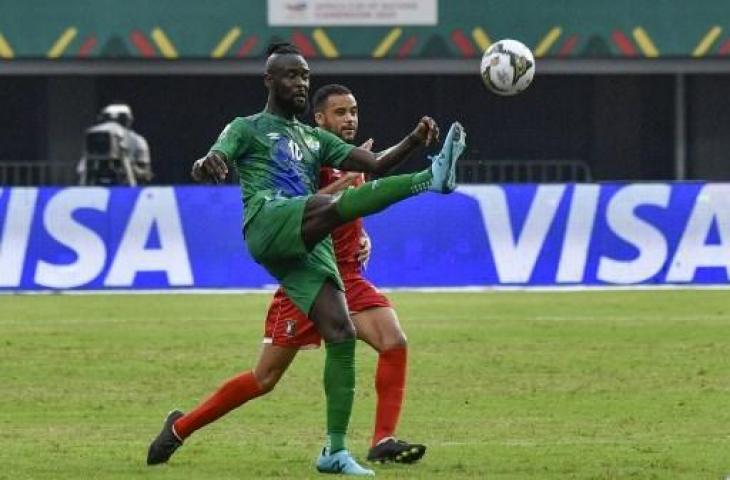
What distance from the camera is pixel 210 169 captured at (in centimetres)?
951

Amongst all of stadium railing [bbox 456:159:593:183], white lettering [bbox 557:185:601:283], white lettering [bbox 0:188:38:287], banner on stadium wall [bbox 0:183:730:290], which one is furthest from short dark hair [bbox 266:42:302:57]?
stadium railing [bbox 456:159:593:183]

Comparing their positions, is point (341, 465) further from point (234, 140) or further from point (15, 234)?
point (15, 234)

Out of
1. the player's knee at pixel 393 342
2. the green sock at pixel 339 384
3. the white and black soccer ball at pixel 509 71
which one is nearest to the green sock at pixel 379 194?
the green sock at pixel 339 384

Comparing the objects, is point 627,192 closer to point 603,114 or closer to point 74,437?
point 603,114

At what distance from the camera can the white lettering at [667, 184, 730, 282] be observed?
2366 centimetres

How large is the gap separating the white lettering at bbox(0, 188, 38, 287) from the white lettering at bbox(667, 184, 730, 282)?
762 cm

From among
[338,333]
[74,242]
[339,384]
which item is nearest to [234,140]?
[338,333]

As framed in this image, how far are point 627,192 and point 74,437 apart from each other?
13143mm

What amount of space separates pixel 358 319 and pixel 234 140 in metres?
1.43

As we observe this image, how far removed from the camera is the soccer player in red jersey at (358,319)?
10188 mm

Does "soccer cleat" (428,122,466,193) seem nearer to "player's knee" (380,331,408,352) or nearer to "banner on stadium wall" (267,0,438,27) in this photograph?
"player's knee" (380,331,408,352)

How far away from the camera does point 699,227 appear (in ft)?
77.8

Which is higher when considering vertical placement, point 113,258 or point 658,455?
point 658,455

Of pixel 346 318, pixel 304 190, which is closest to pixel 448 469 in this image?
pixel 346 318
